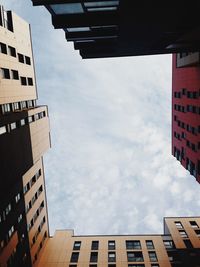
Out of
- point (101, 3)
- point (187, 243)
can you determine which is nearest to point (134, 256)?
point (187, 243)

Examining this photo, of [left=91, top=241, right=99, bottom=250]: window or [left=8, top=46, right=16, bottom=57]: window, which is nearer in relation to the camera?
[left=8, top=46, right=16, bottom=57]: window

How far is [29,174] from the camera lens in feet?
146

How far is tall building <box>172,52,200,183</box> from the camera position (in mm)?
42059

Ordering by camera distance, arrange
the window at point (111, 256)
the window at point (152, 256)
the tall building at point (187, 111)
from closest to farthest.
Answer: the tall building at point (187, 111) → the window at point (152, 256) → the window at point (111, 256)

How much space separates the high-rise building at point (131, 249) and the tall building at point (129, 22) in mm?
34199

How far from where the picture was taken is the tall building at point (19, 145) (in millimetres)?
33406

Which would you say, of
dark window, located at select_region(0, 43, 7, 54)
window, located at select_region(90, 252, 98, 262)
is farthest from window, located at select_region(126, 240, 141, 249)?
dark window, located at select_region(0, 43, 7, 54)

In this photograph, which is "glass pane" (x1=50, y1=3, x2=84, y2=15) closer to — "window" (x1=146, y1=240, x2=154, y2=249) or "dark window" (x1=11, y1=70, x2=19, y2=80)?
"dark window" (x1=11, y1=70, x2=19, y2=80)

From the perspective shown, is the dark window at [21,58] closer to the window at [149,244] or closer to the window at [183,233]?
the window at [149,244]

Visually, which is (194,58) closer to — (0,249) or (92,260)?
(0,249)

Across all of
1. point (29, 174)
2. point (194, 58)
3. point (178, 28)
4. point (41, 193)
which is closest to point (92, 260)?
point (41, 193)

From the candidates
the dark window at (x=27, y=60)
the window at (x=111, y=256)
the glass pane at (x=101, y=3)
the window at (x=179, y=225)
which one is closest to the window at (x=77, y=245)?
the window at (x=111, y=256)

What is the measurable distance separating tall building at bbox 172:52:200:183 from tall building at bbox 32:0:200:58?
5356mm

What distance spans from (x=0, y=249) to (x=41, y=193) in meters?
A: 20.4
